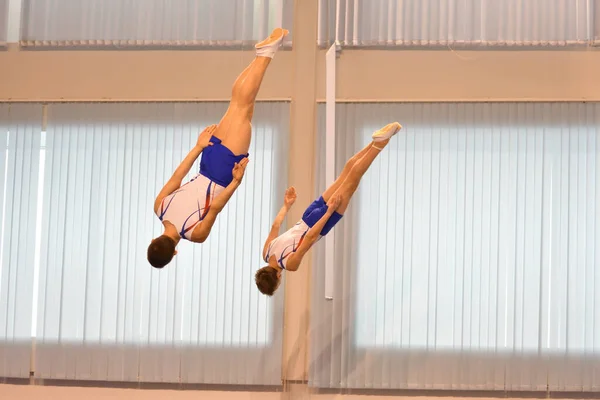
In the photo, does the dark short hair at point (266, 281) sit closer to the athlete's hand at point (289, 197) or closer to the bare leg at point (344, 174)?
the athlete's hand at point (289, 197)

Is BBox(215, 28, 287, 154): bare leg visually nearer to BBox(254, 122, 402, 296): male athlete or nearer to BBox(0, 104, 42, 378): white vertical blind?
BBox(254, 122, 402, 296): male athlete

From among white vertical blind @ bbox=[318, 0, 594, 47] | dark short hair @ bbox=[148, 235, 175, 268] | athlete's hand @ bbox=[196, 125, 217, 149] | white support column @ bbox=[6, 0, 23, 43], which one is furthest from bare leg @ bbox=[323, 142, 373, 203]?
white support column @ bbox=[6, 0, 23, 43]

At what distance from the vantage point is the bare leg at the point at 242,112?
442 centimetres

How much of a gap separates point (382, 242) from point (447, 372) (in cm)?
110

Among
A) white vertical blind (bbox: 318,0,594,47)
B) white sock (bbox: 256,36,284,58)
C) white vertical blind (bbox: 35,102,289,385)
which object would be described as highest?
white vertical blind (bbox: 318,0,594,47)

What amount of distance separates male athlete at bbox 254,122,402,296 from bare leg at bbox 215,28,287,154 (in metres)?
0.59

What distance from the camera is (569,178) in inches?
250

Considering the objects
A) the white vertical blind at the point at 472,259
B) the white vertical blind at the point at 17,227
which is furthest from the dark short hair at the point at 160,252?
the white vertical blind at the point at 17,227

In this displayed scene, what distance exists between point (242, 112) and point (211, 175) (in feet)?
1.25

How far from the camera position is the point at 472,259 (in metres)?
6.31

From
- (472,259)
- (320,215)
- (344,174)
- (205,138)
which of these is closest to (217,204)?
(205,138)

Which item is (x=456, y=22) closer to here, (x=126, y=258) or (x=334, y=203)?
(x=334, y=203)

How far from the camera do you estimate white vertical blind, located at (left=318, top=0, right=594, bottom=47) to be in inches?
255

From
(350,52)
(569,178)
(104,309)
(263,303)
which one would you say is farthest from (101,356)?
(569,178)
